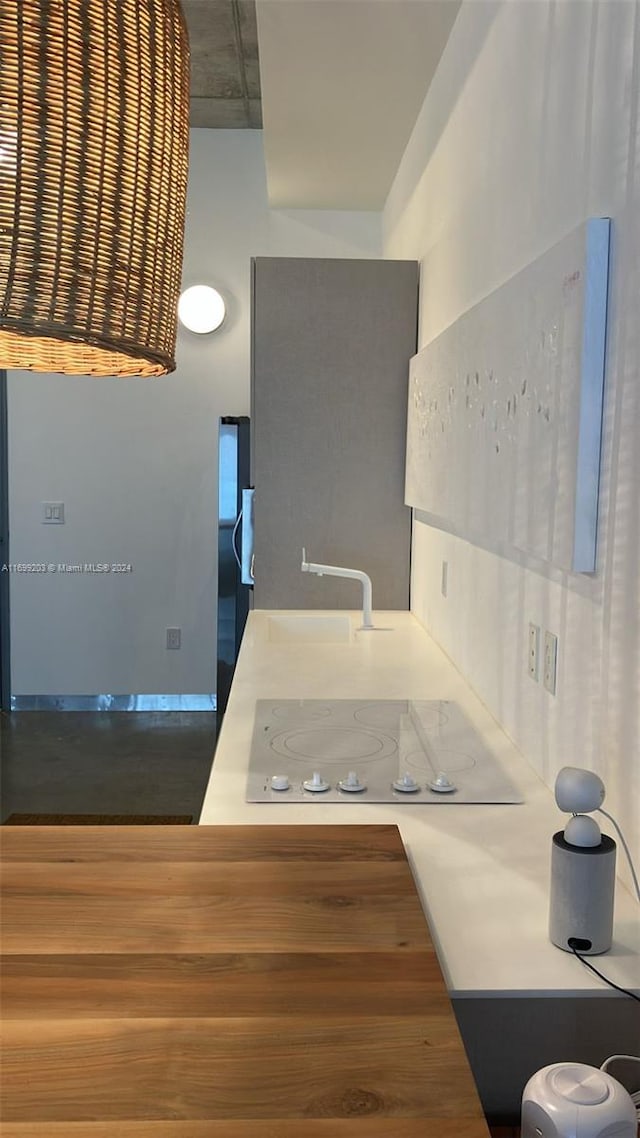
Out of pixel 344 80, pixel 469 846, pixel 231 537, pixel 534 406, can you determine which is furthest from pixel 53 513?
pixel 469 846

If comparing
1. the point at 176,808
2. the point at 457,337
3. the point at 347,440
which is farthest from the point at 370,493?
the point at 176,808

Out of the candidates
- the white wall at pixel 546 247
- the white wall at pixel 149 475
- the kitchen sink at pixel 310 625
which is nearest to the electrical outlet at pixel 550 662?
the white wall at pixel 546 247

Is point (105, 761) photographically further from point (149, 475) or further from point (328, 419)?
point (328, 419)

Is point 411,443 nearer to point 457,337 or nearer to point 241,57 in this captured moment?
point 457,337

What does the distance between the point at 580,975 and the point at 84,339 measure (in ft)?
2.91

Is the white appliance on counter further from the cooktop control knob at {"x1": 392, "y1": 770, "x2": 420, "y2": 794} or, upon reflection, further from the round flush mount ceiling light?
the round flush mount ceiling light

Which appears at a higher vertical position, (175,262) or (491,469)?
(175,262)

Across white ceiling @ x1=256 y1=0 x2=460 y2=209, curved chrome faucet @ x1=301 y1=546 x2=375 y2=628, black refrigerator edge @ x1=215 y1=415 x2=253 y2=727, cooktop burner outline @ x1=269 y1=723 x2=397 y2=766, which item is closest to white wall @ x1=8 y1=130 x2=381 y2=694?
black refrigerator edge @ x1=215 y1=415 x2=253 y2=727

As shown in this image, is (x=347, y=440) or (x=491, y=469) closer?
(x=491, y=469)

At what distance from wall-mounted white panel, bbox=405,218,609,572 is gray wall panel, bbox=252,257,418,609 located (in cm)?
90

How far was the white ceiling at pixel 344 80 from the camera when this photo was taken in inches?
102

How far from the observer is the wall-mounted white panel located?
1.44 metres

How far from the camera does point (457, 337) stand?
8.00 ft

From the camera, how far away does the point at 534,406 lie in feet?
5.65
